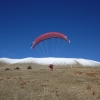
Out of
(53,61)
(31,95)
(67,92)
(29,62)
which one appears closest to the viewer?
(31,95)

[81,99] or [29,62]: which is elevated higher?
→ [29,62]

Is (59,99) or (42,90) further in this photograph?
(42,90)

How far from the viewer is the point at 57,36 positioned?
4969 cm

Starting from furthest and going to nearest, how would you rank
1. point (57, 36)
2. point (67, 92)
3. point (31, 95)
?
1. point (57, 36)
2. point (67, 92)
3. point (31, 95)

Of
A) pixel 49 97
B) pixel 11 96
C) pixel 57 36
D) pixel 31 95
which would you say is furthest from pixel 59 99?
pixel 57 36

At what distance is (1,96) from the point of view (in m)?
18.7

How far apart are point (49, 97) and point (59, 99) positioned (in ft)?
3.37

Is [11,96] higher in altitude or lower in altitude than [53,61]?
lower

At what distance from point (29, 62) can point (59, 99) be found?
170m

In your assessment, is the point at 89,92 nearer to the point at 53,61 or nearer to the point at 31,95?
the point at 31,95

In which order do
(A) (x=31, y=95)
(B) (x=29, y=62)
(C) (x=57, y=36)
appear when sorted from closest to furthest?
(A) (x=31, y=95) < (C) (x=57, y=36) < (B) (x=29, y=62)

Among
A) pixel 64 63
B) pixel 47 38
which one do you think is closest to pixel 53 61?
pixel 64 63

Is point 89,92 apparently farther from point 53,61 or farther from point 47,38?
point 53,61

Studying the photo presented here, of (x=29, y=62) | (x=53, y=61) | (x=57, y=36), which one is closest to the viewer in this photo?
(x=57, y=36)
